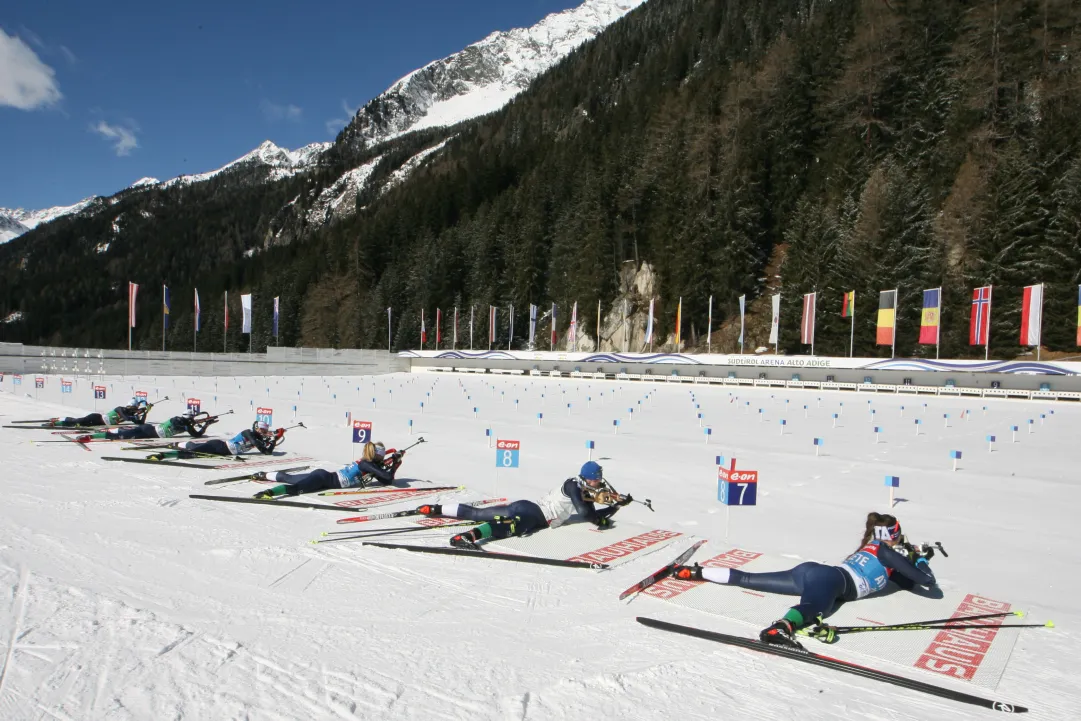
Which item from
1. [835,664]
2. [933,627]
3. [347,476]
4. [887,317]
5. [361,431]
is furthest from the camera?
[887,317]

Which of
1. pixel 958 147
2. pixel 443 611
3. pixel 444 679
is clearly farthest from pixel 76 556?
pixel 958 147

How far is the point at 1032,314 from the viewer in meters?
32.3

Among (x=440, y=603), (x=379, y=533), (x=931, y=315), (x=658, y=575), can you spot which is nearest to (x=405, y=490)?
(x=379, y=533)

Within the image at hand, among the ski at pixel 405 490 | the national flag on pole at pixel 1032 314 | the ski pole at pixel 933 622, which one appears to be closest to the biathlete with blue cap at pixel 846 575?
the ski pole at pixel 933 622

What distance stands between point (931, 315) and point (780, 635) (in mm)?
37835

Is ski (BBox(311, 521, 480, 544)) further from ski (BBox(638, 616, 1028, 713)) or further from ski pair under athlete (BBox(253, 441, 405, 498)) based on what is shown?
ski (BBox(638, 616, 1028, 713))

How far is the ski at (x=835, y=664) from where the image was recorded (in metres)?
4.11

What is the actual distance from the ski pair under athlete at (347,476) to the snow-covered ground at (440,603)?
2.66 feet

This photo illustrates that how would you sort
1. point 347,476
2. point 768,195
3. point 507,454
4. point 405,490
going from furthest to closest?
point 768,195
point 507,454
point 405,490
point 347,476

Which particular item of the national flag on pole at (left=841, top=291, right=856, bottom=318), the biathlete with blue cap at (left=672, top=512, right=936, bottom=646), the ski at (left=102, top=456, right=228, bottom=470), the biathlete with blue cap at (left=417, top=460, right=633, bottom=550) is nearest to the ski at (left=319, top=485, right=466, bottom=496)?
the biathlete with blue cap at (left=417, top=460, right=633, bottom=550)

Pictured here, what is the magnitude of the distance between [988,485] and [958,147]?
144ft

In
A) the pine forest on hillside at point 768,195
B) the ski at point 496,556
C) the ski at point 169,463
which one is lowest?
the ski at point 169,463

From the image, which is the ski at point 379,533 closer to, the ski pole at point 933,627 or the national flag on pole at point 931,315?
the ski pole at point 933,627

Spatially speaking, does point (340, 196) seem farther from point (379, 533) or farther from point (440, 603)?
point (440, 603)
